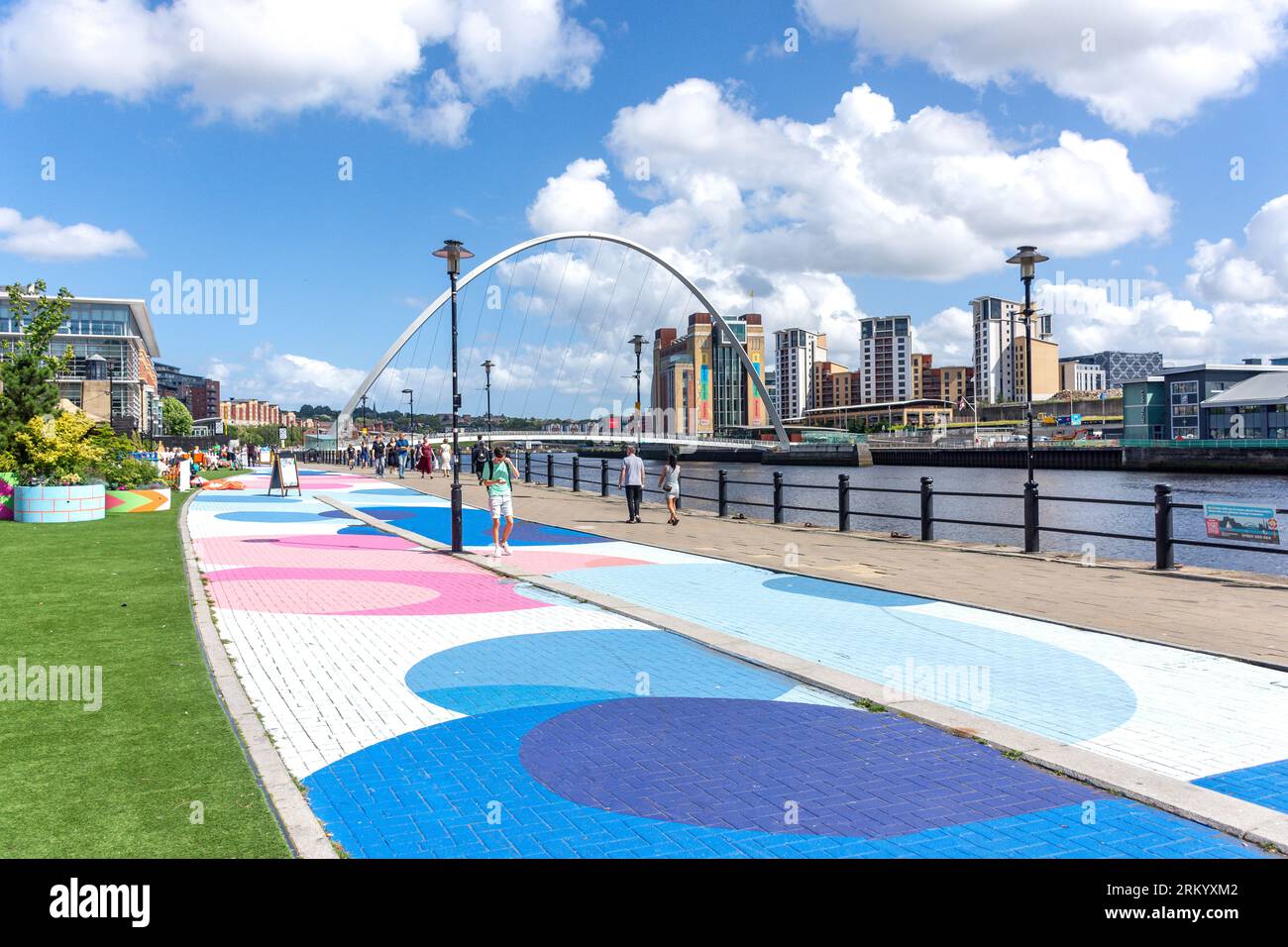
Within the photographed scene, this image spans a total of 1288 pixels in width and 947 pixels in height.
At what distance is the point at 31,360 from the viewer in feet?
74.9

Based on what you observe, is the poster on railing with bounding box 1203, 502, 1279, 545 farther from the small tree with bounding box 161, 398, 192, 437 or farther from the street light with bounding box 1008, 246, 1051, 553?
the small tree with bounding box 161, 398, 192, 437

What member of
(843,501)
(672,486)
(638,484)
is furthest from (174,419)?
(843,501)

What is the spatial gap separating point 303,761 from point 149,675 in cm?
242

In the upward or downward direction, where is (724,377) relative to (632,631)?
upward

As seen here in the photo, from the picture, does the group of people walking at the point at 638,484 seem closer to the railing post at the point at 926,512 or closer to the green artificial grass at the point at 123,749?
the railing post at the point at 926,512

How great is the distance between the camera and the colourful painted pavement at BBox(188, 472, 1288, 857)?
427cm

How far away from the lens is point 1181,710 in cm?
627

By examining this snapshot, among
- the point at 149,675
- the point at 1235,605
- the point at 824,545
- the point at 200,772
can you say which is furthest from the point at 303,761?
the point at 824,545

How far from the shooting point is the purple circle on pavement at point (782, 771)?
449 cm

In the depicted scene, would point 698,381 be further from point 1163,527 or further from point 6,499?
point 1163,527

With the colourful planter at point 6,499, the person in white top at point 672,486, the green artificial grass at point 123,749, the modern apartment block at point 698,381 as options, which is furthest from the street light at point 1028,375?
the modern apartment block at point 698,381
